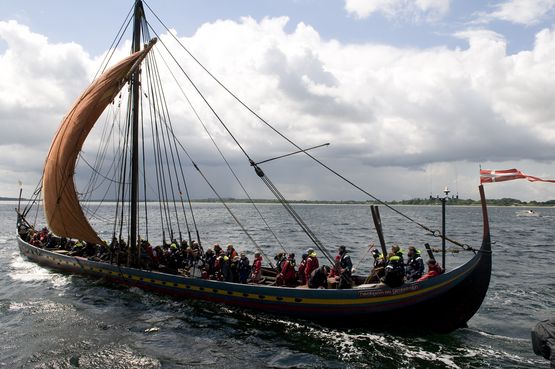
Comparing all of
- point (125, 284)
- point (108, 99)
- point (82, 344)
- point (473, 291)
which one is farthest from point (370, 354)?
point (108, 99)

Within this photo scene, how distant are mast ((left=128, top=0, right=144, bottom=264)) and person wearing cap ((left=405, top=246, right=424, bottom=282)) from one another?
12.9m

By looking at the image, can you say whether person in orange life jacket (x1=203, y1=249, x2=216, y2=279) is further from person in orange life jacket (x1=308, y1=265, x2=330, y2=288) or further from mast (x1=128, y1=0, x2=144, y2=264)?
person in orange life jacket (x1=308, y1=265, x2=330, y2=288)

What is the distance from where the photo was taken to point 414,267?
53.1ft

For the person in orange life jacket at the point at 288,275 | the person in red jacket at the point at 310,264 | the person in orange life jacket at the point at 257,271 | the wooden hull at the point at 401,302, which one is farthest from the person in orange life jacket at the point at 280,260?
the wooden hull at the point at 401,302

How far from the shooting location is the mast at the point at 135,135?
67.2ft

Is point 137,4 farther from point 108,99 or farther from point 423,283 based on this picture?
point 423,283

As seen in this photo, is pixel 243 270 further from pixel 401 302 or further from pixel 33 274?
pixel 33 274

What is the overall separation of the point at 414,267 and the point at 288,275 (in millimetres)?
5010

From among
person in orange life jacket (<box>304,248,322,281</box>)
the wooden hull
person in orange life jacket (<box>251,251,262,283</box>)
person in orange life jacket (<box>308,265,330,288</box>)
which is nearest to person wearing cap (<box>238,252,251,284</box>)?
person in orange life jacket (<box>251,251,262,283</box>)

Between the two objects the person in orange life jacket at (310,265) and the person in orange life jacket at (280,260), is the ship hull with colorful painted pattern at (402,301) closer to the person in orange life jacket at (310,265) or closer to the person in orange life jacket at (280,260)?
the person in orange life jacket at (310,265)

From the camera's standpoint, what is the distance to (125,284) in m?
20.5

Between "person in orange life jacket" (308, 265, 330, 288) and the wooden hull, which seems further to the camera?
"person in orange life jacket" (308, 265, 330, 288)

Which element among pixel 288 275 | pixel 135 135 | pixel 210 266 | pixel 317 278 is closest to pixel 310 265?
pixel 288 275

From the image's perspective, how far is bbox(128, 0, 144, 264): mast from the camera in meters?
20.5
